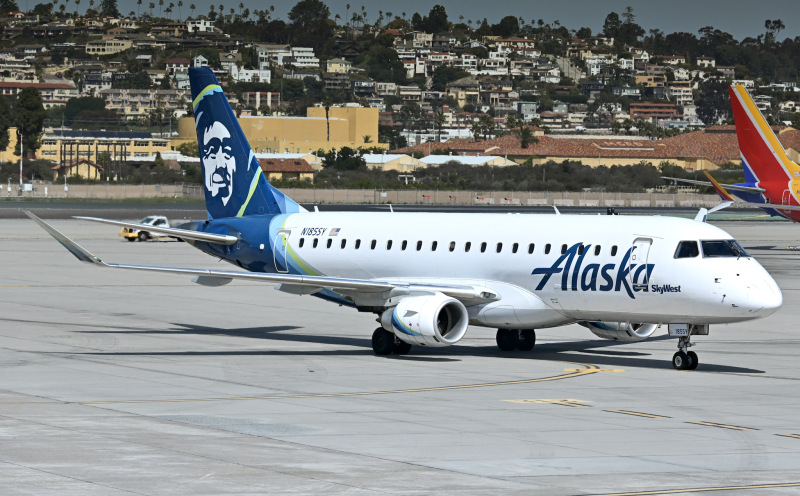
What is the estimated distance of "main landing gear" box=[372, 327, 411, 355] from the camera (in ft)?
117

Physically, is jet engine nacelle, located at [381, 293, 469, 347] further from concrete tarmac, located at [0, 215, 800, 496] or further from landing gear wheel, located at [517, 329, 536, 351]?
landing gear wheel, located at [517, 329, 536, 351]

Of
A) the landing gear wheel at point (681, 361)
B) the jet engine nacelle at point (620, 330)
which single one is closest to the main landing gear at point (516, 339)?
the jet engine nacelle at point (620, 330)

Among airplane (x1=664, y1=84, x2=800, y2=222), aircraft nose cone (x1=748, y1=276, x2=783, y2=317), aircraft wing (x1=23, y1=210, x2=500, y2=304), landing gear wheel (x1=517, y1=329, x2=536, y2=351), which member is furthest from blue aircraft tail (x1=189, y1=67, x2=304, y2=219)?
airplane (x1=664, y1=84, x2=800, y2=222)

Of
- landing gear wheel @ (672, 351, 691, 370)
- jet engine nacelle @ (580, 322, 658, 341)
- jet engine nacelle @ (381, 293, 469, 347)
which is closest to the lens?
landing gear wheel @ (672, 351, 691, 370)

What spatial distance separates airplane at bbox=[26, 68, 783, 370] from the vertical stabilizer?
1776 inches

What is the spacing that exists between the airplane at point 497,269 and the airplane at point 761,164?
1720 inches

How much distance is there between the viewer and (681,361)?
33.0 metres

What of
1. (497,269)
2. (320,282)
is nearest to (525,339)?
(497,269)

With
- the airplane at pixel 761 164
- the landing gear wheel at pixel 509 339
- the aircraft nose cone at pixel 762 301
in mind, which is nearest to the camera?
the aircraft nose cone at pixel 762 301

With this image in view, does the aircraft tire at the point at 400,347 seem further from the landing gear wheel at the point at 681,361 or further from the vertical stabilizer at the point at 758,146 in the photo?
the vertical stabilizer at the point at 758,146

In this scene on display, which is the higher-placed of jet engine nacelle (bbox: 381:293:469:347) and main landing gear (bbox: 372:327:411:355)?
jet engine nacelle (bbox: 381:293:469:347)

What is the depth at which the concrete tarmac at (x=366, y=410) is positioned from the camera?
19281 millimetres

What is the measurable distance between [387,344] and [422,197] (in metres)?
154

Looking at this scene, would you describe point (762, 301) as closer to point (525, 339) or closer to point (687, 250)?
point (687, 250)
